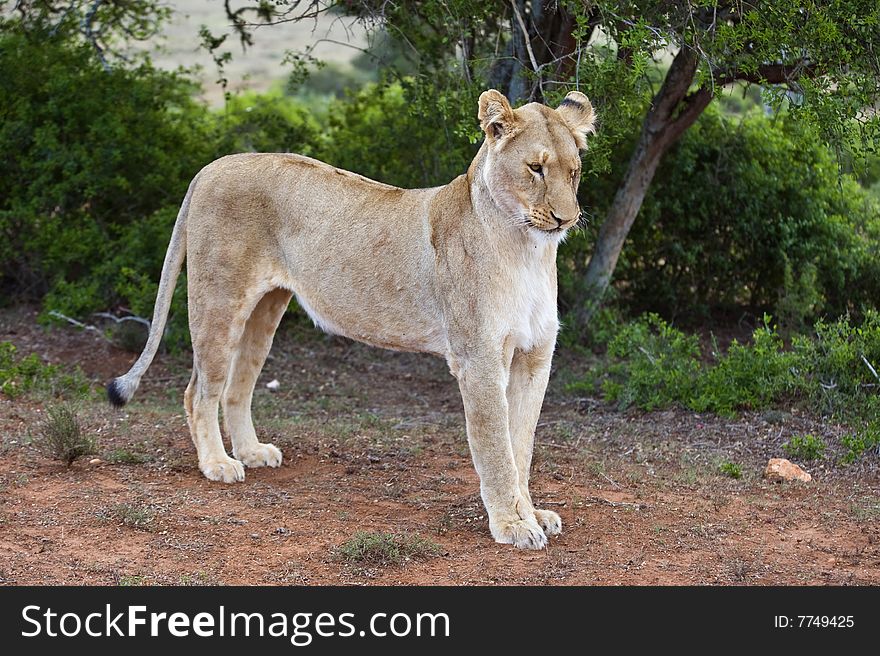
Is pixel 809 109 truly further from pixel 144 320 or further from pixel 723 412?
pixel 144 320

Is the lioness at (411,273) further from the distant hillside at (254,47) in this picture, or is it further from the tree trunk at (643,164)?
the distant hillside at (254,47)

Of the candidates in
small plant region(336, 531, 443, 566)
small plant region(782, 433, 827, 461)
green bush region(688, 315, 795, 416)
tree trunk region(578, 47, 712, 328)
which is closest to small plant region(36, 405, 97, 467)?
Answer: small plant region(336, 531, 443, 566)

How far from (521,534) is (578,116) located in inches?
70.5

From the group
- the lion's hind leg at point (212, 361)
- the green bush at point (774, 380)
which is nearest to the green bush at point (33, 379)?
the lion's hind leg at point (212, 361)

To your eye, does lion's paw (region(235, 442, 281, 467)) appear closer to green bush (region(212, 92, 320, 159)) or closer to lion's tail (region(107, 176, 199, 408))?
lion's tail (region(107, 176, 199, 408))

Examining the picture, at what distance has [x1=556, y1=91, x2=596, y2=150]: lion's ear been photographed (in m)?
5.07

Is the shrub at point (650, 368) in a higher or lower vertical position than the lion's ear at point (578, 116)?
lower

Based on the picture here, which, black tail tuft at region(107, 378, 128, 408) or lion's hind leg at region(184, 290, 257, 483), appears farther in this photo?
black tail tuft at region(107, 378, 128, 408)

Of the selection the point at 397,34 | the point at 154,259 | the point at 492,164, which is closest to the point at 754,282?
the point at 397,34

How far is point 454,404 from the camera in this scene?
8281 millimetres

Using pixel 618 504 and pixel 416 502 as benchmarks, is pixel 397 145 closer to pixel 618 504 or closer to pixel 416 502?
pixel 416 502

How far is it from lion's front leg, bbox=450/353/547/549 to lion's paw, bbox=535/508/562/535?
0.48ft

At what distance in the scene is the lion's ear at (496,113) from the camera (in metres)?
4.88

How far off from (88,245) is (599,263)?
4253 millimetres
